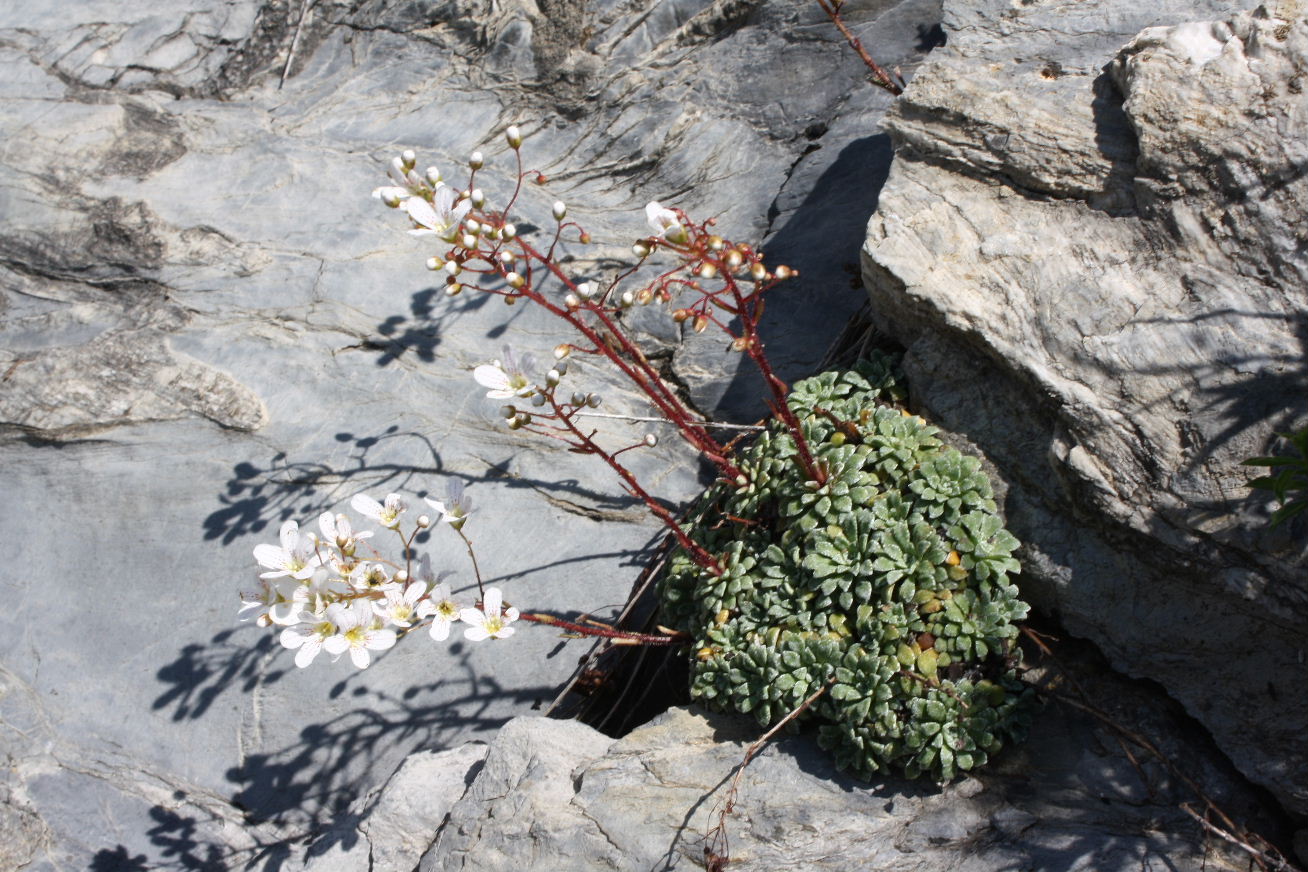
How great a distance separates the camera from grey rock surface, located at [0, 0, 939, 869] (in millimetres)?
3645

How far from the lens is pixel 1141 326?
9.46 ft

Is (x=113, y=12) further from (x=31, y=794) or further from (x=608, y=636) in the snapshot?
(x=608, y=636)

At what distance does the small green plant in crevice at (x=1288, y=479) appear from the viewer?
240 centimetres

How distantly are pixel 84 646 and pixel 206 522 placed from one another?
651 mm

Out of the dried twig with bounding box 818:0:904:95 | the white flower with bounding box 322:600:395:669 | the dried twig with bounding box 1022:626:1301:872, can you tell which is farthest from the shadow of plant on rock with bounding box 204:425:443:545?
the dried twig with bounding box 818:0:904:95

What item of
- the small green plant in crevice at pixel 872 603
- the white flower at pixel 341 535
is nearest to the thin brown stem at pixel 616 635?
the small green plant in crevice at pixel 872 603

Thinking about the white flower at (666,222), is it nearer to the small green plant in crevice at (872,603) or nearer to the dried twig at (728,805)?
the small green plant in crevice at (872,603)

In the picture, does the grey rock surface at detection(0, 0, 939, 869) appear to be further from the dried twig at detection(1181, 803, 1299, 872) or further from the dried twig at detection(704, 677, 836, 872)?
the dried twig at detection(1181, 803, 1299, 872)

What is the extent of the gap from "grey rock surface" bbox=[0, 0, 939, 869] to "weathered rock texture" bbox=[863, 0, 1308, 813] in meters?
0.91

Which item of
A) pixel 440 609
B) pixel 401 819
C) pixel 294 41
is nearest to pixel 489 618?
pixel 440 609

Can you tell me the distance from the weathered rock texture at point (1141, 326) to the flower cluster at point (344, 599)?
175 cm

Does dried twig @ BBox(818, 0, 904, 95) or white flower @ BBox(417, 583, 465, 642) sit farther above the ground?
dried twig @ BBox(818, 0, 904, 95)

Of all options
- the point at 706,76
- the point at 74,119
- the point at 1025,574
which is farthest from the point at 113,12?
the point at 1025,574

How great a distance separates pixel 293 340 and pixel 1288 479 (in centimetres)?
380
